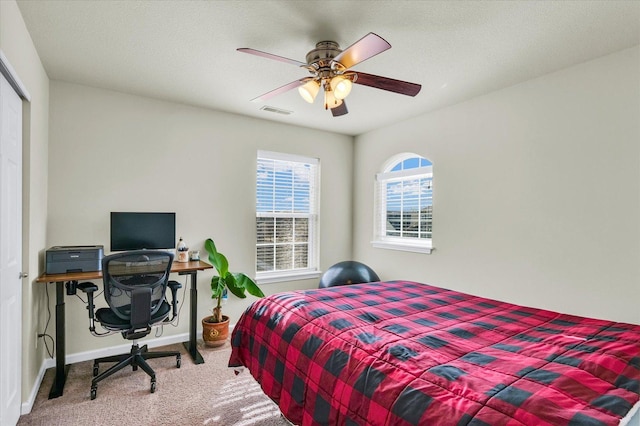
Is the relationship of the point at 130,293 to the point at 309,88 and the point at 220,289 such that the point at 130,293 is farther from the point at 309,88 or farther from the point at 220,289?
the point at 309,88

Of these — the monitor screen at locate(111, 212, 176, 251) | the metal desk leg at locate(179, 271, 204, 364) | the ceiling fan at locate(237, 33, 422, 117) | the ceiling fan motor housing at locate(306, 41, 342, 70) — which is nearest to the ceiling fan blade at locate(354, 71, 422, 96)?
the ceiling fan at locate(237, 33, 422, 117)

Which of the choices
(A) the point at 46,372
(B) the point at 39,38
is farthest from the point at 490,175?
(A) the point at 46,372

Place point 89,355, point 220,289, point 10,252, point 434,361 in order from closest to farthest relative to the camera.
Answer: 1. point 434,361
2. point 10,252
3. point 89,355
4. point 220,289

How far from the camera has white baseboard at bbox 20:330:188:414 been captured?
2.34 metres

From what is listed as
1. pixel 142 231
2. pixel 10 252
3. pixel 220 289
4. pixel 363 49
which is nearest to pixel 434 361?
pixel 363 49

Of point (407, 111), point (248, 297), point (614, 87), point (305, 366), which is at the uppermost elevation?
point (407, 111)

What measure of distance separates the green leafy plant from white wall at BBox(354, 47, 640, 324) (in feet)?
6.68

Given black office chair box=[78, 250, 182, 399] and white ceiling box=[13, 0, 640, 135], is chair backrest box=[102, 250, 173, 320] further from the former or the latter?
white ceiling box=[13, 0, 640, 135]

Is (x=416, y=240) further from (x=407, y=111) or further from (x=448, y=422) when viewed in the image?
(x=448, y=422)

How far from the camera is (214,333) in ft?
11.3

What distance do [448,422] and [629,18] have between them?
99.5 inches

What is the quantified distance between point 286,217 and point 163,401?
250 centimetres

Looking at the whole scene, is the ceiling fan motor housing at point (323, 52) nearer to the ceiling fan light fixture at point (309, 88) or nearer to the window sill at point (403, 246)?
the ceiling fan light fixture at point (309, 88)

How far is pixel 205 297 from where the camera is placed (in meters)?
3.77
